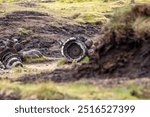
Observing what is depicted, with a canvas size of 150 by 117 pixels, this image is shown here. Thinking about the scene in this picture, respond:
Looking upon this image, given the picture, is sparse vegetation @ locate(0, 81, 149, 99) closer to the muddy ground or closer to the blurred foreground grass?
the blurred foreground grass

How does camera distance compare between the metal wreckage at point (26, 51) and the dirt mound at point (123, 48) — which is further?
the metal wreckage at point (26, 51)

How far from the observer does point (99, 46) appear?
83.2 feet

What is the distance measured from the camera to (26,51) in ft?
164

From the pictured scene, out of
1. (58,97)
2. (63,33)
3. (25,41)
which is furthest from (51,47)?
(58,97)

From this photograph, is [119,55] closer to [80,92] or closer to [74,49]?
[80,92]

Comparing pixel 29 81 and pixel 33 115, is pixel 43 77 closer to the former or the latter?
pixel 29 81

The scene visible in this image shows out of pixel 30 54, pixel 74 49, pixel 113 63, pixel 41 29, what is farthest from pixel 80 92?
pixel 41 29

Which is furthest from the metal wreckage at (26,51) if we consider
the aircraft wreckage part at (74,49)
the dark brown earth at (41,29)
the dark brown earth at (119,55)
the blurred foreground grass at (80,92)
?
the blurred foreground grass at (80,92)

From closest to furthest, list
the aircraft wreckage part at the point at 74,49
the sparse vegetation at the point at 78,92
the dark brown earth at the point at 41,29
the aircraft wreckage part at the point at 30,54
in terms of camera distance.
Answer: the sparse vegetation at the point at 78,92 < the aircraft wreckage part at the point at 74,49 < the aircraft wreckage part at the point at 30,54 < the dark brown earth at the point at 41,29

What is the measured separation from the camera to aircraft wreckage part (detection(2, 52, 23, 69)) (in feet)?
140

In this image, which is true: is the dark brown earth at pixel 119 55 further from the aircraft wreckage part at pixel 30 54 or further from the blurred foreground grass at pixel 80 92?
the aircraft wreckage part at pixel 30 54

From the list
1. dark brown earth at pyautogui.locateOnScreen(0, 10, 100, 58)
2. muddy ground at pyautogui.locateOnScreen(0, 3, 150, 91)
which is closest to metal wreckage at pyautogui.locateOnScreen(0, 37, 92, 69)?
dark brown earth at pyautogui.locateOnScreen(0, 10, 100, 58)

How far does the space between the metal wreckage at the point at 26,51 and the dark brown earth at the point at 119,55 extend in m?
8.83

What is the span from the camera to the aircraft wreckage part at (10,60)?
42822 mm
